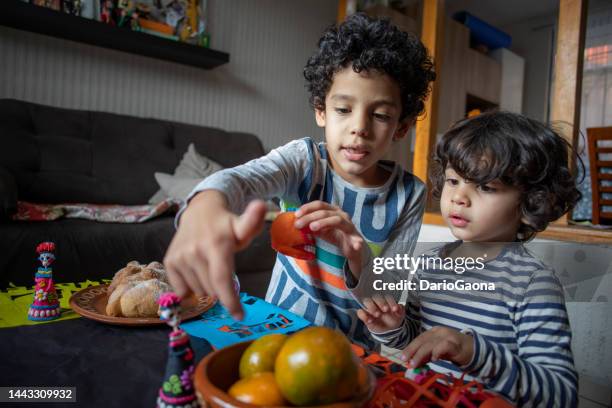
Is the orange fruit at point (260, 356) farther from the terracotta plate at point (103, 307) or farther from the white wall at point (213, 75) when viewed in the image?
the white wall at point (213, 75)

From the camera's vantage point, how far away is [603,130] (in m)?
2.10

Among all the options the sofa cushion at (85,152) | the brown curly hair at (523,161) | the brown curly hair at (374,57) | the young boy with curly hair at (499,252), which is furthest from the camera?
the sofa cushion at (85,152)

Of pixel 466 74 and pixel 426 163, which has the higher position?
pixel 466 74

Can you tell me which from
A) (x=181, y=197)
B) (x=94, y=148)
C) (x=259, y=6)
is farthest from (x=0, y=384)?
(x=259, y=6)

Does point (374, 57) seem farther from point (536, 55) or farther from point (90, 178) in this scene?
point (536, 55)

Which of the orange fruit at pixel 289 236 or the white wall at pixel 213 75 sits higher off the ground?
the white wall at pixel 213 75

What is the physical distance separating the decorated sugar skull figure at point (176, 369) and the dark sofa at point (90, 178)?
104cm

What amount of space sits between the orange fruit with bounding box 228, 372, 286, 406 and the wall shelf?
98.9 inches

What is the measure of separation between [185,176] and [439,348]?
6.58 ft

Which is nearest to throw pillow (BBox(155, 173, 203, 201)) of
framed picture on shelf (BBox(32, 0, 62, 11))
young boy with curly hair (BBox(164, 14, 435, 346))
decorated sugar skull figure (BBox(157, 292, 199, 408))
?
framed picture on shelf (BBox(32, 0, 62, 11))

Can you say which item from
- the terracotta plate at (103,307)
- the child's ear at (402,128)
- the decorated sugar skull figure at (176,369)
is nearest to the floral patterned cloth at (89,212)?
the terracotta plate at (103,307)

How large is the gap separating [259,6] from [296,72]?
0.62m

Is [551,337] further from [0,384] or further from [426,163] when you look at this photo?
A: [426,163]

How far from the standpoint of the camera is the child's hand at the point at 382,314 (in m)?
0.66
